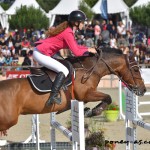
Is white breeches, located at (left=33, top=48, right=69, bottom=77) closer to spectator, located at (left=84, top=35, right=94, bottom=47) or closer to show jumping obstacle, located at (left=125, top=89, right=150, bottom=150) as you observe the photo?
show jumping obstacle, located at (left=125, top=89, right=150, bottom=150)

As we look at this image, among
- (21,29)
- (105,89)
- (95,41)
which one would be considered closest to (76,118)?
(105,89)

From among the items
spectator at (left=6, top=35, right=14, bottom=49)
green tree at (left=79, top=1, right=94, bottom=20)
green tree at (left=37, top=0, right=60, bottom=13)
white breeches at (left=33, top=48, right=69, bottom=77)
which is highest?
green tree at (left=37, top=0, right=60, bottom=13)

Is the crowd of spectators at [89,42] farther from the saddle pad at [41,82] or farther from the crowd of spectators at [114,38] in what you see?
the saddle pad at [41,82]

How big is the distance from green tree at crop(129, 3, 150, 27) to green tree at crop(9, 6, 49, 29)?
422cm

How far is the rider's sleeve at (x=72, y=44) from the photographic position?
23.4ft

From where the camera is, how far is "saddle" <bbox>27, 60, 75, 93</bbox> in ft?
23.9

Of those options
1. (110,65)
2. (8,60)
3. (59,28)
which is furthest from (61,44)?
(8,60)

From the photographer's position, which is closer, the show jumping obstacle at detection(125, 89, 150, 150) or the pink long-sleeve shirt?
the show jumping obstacle at detection(125, 89, 150, 150)

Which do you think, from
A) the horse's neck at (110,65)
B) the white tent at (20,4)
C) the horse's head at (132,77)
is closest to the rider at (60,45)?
the horse's neck at (110,65)

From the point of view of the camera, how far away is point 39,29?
1129 inches

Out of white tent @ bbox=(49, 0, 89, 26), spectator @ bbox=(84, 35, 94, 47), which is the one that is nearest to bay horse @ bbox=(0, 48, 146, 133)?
spectator @ bbox=(84, 35, 94, 47)

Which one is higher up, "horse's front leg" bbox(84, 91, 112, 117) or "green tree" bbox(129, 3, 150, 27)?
"green tree" bbox(129, 3, 150, 27)

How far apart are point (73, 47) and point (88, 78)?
0.54 metres

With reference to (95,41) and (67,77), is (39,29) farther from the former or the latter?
(67,77)
